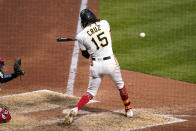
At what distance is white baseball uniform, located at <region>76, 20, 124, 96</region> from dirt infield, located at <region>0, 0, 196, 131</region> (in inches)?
31.7

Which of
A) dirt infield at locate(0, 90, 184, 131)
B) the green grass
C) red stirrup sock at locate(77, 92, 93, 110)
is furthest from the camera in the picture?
the green grass

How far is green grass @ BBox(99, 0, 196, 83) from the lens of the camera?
11.8 metres

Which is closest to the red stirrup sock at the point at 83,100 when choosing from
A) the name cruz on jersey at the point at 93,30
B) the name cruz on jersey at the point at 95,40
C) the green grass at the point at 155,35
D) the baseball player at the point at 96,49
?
the baseball player at the point at 96,49

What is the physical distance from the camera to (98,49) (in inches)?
294

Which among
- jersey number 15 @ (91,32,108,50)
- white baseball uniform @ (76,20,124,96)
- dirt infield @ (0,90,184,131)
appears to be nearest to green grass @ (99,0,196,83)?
dirt infield @ (0,90,184,131)

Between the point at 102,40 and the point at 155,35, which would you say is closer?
the point at 102,40

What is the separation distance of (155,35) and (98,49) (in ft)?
23.0

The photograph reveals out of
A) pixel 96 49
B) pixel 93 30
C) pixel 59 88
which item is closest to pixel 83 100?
pixel 96 49

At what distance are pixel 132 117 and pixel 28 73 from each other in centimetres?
424

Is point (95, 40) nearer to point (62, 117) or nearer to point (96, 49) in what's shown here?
point (96, 49)

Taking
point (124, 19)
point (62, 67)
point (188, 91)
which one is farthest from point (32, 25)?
point (188, 91)

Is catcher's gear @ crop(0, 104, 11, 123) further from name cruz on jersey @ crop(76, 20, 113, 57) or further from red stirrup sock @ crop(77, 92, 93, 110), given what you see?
name cruz on jersey @ crop(76, 20, 113, 57)

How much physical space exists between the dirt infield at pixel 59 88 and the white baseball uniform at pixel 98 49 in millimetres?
805

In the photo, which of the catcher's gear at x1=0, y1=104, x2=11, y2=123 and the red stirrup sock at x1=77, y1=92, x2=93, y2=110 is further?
the red stirrup sock at x1=77, y1=92, x2=93, y2=110
